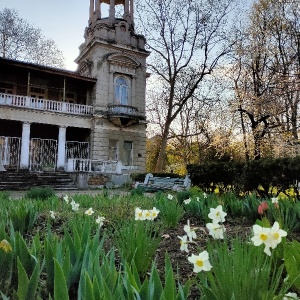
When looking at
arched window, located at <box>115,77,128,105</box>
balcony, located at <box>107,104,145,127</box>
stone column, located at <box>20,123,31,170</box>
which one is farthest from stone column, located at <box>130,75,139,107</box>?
stone column, located at <box>20,123,31,170</box>

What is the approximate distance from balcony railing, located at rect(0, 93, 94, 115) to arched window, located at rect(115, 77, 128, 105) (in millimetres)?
2280

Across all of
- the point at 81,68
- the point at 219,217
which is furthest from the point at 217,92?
the point at 219,217

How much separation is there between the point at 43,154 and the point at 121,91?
23.7 ft

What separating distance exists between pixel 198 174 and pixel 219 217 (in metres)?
8.09

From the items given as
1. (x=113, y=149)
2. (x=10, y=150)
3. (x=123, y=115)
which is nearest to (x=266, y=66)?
(x=123, y=115)

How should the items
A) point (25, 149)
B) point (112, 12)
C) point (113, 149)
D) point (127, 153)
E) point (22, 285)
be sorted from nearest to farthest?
point (22, 285), point (25, 149), point (113, 149), point (127, 153), point (112, 12)

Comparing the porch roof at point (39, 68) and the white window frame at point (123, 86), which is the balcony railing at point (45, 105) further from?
the white window frame at point (123, 86)

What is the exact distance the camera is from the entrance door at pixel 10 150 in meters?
19.7

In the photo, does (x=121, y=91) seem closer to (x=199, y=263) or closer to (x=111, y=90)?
(x=111, y=90)

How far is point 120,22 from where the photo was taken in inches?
931

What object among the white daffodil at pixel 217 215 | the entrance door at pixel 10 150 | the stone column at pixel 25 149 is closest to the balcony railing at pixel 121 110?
the stone column at pixel 25 149

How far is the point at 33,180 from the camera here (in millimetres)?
16688

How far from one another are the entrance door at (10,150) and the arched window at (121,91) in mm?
7521

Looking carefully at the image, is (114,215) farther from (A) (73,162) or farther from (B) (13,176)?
(A) (73,162)
